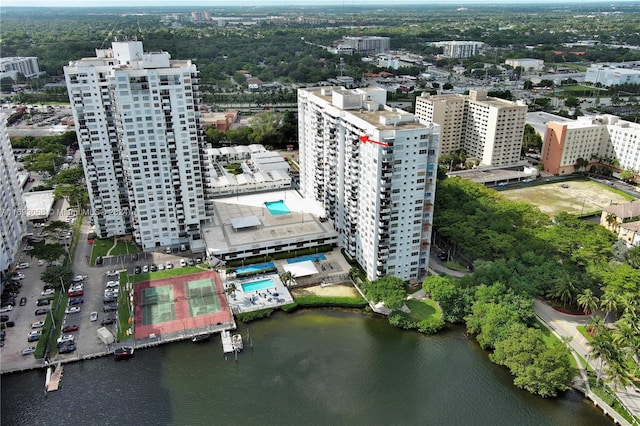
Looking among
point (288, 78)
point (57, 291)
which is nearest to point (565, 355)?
point (57, 291)

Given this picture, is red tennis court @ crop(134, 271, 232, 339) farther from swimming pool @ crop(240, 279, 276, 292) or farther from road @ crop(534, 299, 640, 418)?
road @ crop(534, 299, 640, 418)

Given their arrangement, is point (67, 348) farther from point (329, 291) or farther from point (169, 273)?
point (329, 291)

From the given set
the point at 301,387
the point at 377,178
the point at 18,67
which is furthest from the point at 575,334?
the point at 18,67

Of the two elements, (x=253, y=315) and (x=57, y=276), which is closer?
(x=253, y=315)

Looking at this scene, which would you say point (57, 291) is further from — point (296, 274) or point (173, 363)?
point (296, 274)

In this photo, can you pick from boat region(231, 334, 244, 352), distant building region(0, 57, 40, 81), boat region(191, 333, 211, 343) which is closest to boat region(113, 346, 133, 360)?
boat region(191, 333, 211, 343)

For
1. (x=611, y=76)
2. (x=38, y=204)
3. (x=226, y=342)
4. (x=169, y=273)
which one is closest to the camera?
(x=226, y=342)

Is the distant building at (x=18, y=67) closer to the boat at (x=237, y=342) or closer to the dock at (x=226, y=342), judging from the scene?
the dock at (x=226, y=342)
